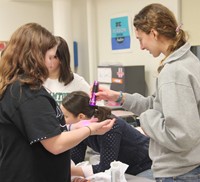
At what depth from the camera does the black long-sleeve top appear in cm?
184

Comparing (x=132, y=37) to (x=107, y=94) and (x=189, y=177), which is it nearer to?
(x=107, y=94)

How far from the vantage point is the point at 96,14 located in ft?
15.3

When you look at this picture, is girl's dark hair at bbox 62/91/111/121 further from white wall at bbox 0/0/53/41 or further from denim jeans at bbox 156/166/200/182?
white wall at bbox 0/0/53/41

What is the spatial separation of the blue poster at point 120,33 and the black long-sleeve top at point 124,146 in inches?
95.4

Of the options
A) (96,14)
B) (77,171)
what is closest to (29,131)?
(77,171)

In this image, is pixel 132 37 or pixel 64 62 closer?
pixel 64 62

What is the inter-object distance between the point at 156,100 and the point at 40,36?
524 mm

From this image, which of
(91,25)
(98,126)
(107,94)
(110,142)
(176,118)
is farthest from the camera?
(91,25)

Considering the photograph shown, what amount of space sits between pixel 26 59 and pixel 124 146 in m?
1.01

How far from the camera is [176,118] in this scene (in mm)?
1104

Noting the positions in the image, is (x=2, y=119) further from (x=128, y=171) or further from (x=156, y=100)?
(x=128, y=171)

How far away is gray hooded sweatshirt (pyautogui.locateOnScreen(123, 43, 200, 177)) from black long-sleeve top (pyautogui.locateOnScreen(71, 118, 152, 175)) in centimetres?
61

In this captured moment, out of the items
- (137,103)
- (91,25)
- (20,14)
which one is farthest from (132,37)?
(137,103)

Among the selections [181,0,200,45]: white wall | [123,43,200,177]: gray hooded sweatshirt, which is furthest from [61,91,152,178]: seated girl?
[181,0,200,45]: white wall
